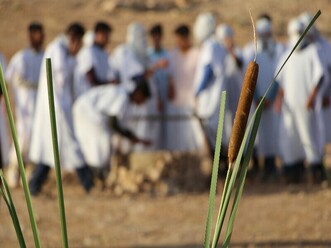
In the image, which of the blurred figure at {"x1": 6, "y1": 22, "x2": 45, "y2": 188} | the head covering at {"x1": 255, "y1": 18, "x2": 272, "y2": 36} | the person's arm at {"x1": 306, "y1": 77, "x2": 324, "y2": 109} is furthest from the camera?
the head covering at {"x1": 255, "y1": 18, "x2": 272, "y2": 36}

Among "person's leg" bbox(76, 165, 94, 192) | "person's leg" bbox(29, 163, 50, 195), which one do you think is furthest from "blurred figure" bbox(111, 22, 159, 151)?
"person's leg" bbox(29, 163, 50, 195)

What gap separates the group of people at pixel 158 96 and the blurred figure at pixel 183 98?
0.03ft

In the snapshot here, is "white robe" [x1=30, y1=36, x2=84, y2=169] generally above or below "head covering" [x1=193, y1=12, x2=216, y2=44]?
below

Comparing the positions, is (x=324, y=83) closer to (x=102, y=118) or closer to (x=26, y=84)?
(x=102, y=118)

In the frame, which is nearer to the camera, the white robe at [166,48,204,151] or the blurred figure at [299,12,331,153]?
the blurred figure at [299,12,331,153]

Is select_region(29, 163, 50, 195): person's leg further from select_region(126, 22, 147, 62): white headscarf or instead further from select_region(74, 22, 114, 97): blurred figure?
select_region(126, 22, 147, 62): white headscarf

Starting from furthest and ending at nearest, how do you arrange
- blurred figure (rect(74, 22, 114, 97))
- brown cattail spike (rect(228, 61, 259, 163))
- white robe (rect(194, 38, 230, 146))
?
white robe (rect(194, 38, 230, 146)) → blurred figure (rect(74, 22, 114, 97)) → brown cattail spike (rect(228, 61, 259, 163))

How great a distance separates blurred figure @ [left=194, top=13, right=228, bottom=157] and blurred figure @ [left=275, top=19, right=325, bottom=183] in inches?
23.6

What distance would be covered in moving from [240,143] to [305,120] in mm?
8398

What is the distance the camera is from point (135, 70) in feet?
34.5

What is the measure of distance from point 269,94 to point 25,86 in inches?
95.8

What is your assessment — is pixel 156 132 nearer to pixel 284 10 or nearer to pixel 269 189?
pixel 269 189

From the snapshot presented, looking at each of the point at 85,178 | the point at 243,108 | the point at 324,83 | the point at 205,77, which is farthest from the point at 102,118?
the point at 243,108

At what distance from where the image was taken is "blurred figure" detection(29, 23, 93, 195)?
9602 millimetres
